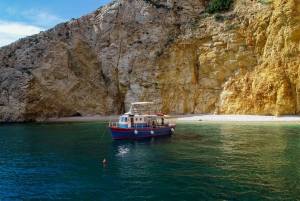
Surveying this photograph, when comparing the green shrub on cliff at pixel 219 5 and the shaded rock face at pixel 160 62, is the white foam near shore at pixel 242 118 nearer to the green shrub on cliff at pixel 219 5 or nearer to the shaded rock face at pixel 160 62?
the shaded rock face at pixel 160 62

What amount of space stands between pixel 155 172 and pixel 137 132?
1436cm

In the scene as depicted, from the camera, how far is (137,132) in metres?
28.6

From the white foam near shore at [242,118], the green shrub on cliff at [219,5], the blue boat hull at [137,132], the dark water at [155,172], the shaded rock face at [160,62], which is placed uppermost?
the green shrub on cliff at [219,5]

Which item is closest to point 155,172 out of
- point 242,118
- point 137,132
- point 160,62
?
point 137,132

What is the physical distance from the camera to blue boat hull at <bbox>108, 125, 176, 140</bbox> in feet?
89.4

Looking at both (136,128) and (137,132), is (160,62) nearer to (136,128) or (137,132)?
(136,128)

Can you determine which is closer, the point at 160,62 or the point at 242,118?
the point at 242,118

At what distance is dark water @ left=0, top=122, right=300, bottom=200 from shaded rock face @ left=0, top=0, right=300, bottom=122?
27873 millimetres

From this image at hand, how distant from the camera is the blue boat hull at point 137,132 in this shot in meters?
27.2

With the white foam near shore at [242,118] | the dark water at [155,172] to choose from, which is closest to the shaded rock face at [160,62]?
the white foam near shore at [242,118]

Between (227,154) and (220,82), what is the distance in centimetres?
3583

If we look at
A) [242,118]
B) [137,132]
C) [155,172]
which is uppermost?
[242,118]

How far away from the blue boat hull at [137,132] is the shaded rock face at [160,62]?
22.5 meters

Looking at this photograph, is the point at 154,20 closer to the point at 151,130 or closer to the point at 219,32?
the point at 219,32
